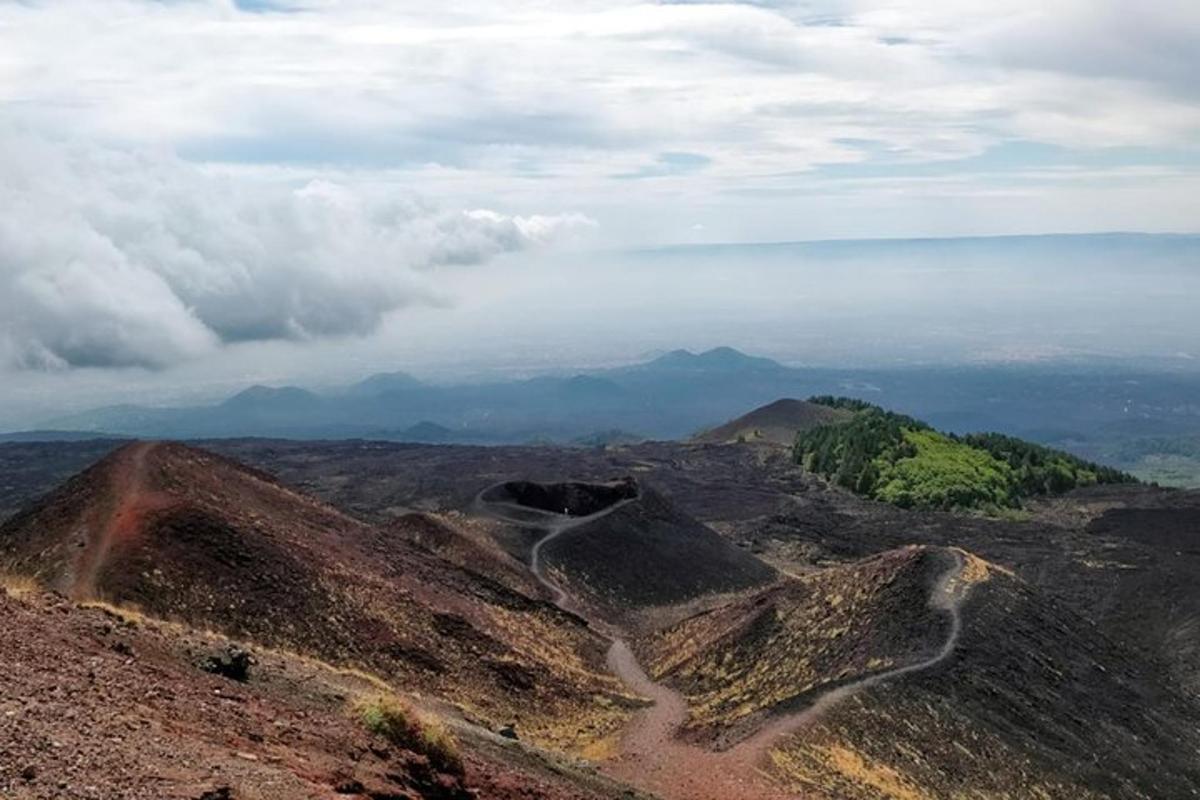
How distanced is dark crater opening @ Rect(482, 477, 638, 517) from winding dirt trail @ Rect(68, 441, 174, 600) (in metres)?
36.0

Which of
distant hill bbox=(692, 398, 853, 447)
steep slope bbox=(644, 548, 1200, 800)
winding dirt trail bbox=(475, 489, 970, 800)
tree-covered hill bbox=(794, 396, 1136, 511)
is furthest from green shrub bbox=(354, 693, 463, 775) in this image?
distant hill bbox=(692, 398, 853, 447)

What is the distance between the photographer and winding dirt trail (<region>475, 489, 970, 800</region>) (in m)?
30.5

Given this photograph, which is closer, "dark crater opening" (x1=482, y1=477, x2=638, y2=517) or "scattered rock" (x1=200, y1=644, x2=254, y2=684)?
"scattered rock" (x1=200, y1=644, x2=254, y2=684)

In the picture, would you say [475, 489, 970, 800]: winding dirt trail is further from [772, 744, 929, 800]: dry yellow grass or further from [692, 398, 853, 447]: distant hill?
[692, 398, 853, 447]: distant hill

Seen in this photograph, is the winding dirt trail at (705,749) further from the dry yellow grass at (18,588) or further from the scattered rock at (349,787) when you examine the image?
the dry yellow grass at (18,588)

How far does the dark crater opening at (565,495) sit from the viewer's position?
76.0 m

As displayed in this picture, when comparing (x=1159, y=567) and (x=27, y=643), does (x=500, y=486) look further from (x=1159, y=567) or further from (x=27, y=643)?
(x=27, y=643)

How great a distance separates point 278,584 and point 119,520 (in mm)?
6345

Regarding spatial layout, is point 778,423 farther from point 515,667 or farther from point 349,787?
point 349,787

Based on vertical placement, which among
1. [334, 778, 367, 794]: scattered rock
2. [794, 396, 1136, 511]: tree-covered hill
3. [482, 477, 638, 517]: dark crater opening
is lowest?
[794, 396, 1136, 511]: tree-covered hill

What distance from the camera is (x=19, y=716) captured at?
15.4 m

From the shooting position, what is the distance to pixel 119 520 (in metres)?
36.8

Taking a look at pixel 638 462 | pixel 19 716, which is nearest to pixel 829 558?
pixel 638 462

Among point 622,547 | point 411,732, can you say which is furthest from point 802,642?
point 622,547
